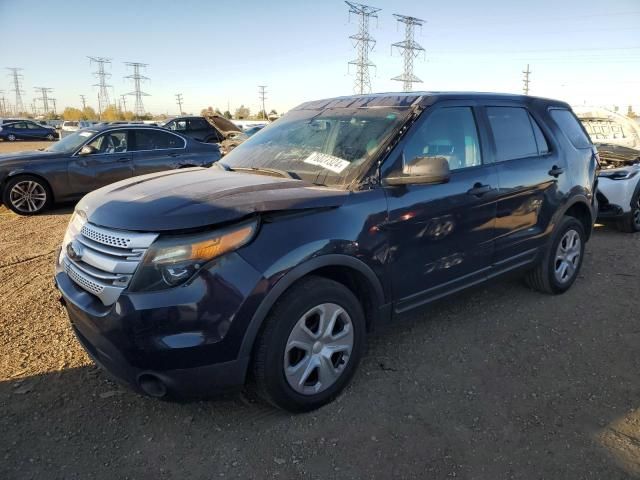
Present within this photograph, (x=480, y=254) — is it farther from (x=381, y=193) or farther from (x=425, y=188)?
(x=381, y=193)

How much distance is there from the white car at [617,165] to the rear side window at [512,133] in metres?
3.52

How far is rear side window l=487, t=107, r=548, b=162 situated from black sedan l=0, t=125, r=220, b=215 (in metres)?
6.51

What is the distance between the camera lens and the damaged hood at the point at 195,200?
2357 mm

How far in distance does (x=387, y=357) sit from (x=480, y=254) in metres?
1.04

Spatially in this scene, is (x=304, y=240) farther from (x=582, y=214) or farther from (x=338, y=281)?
(x=582, y=214)

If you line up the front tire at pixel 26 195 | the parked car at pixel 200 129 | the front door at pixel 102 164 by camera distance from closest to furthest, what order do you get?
the front tire at pixel 26 195
the front door at pixel 102 164
the parked car at pixel 200 129

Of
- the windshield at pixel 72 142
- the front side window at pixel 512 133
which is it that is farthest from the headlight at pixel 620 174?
the windshield at pixel 72 142

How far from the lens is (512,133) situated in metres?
4.00

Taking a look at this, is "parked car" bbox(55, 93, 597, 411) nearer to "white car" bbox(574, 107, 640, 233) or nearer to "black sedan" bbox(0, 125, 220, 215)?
"white car" bbox(574, 107, 640, 233)

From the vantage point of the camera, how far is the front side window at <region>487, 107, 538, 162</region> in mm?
3832

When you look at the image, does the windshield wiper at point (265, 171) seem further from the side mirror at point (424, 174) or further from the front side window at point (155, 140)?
the front side window at point (155, 140)

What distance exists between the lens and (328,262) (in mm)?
2645

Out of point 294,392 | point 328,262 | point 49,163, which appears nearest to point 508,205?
point 328,262

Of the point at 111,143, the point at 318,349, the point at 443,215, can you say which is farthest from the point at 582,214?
the point at 111,143
